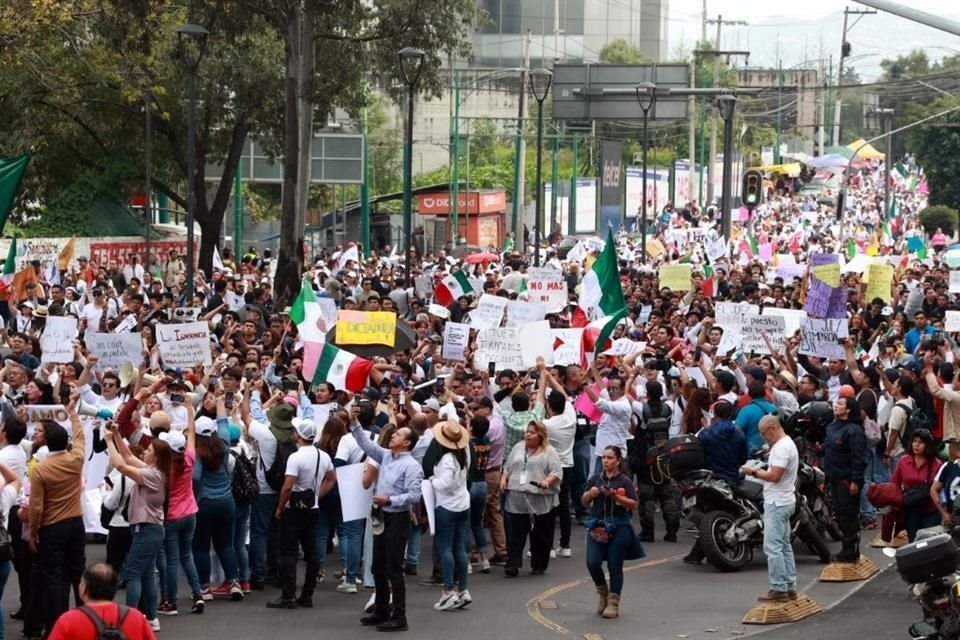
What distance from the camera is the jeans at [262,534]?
45.7 ft

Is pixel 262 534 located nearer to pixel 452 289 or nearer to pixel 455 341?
pixel 455 341

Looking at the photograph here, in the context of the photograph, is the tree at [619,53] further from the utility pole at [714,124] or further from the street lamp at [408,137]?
→ the street lamp at [408,137]

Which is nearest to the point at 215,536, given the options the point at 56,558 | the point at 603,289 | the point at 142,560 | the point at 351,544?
the point at 351,544

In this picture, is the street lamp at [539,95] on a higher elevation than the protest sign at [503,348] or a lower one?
higher

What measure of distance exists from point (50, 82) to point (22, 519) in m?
21.4

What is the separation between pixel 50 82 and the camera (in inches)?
1264

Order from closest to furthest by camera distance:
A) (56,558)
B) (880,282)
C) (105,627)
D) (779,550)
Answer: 1. (105,627)
2. (56,558)
3. (779,550)
4. (880,282)

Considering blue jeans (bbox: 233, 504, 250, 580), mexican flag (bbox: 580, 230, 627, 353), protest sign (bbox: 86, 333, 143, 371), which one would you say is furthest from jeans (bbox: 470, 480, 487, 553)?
mexican flag (bbox: 580, 230, 627, 353)

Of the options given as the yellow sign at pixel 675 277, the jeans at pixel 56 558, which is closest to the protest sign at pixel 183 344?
the jeans at pixel 56 558

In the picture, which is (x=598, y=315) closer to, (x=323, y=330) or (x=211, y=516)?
(x=323, y=330)

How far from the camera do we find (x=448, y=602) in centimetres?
1347

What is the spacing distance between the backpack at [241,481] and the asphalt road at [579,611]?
0.78 meters

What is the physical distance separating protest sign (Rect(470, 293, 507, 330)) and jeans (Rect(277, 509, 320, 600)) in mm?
7590

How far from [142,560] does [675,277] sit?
1731 cm
